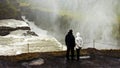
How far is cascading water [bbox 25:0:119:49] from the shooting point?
142ft

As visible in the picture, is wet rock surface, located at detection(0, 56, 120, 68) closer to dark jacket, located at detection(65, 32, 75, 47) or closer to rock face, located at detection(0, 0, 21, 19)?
dark jacket, located at detection(65, 32, 75, 47)

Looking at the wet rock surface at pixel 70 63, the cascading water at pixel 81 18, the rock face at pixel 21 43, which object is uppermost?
the cascading water at pixel 81 18

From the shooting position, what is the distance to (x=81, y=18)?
50188 mm

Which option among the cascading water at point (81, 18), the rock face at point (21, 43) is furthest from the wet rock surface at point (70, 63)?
the cascading water at point (81, 18)

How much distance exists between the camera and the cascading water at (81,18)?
142 feet

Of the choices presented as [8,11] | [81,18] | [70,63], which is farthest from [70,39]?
[81,18]

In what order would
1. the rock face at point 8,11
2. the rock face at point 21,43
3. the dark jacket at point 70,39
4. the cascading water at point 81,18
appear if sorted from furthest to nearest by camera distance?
the rock face at point 8,11, the cascading water at point 81,18, the rock face at point 21,43, the dark jacket at point 70,39

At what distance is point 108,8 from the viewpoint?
44.1 meters

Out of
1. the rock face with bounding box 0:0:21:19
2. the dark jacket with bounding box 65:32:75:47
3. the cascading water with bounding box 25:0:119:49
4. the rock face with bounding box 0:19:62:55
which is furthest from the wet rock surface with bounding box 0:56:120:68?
the rock face with bounding box 0:0:21:19

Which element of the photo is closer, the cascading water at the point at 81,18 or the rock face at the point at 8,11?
the cascading water at the point at 81,18

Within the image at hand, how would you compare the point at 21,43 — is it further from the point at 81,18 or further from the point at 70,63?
the point at 81,18

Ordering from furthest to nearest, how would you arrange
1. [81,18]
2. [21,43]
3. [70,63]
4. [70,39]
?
1. [81,18]
2. [21,43]
3. [70,63]
4. [70,39]

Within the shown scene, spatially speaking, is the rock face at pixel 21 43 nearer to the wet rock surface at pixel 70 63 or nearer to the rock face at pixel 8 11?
the wet rock surface at pixel 70 63

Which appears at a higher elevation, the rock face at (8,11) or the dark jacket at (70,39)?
the rock face at (8,11)
